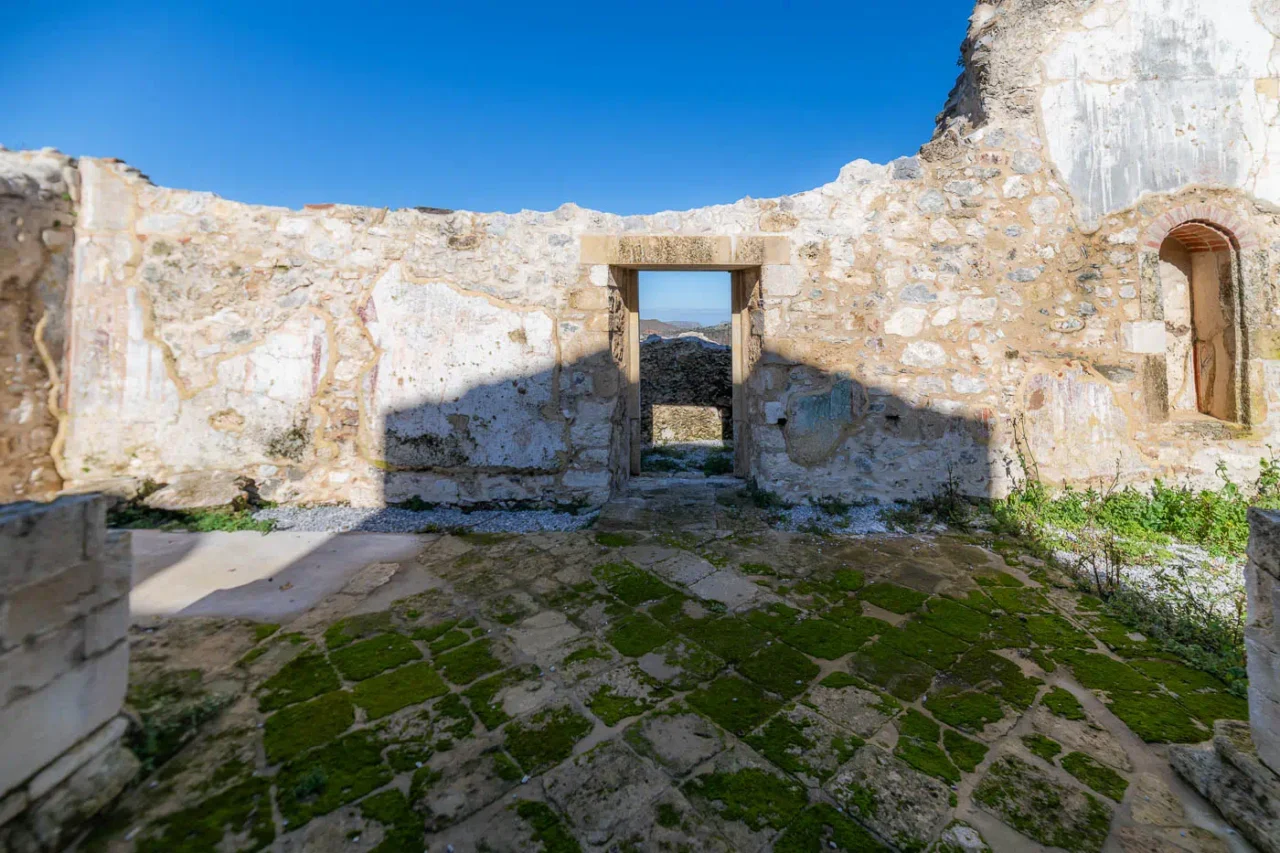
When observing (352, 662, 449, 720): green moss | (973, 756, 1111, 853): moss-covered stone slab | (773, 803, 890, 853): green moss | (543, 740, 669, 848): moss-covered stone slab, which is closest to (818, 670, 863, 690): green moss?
(973, 756, 1111, 853): moss-covered stone slab

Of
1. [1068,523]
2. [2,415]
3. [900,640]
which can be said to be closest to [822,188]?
[1068,523]

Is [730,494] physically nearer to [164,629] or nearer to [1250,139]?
[164,629]

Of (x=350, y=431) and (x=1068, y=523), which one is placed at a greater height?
(x=350, y=431)

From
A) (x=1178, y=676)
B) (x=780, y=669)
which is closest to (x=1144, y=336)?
(x=1178, y=676)

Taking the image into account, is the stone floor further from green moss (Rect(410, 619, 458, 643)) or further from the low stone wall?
the low stone wall

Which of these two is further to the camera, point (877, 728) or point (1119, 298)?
point (1119, 298)

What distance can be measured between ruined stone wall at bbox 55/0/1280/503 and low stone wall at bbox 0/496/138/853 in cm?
301

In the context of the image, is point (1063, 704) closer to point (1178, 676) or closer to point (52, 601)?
point (1178, 676)

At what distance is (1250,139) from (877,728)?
5.75 metres

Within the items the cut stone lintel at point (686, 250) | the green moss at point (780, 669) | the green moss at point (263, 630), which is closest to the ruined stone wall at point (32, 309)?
the green moss at point (263, 630)

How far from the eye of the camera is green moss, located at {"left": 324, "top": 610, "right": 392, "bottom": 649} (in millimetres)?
2604

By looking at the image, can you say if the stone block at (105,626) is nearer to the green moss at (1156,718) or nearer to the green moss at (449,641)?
the green moss at (449,641)

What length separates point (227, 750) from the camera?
73.9 inches

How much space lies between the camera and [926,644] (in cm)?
260
